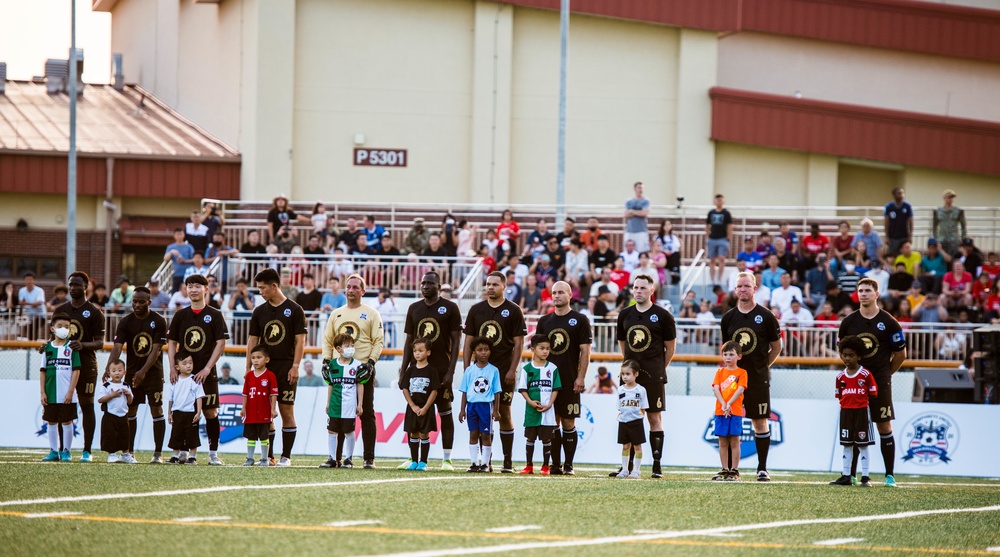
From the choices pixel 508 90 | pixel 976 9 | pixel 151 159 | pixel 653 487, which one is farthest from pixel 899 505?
pixel 976 9

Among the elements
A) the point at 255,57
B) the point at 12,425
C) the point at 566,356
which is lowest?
the point at 12,425

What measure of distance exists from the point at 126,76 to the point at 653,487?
118 ft

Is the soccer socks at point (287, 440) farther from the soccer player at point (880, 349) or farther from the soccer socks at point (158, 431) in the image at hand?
the soccer player at point (880, 349)

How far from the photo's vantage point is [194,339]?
14.2 meters

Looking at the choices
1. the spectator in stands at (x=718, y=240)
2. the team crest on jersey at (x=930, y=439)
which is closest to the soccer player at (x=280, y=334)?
the team crest on jersey at (x=930, y=439)

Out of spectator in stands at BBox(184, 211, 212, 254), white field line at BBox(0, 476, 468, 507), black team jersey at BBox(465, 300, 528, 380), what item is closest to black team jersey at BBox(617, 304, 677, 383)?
black team jersey at BBox(465, 300, 528, 380)

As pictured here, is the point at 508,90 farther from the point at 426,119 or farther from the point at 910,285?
the point at 910,285

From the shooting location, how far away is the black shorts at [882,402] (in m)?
13.5

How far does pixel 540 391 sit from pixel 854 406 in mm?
3153

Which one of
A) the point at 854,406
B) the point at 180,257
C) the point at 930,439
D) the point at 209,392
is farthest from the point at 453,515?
the point at 180,257

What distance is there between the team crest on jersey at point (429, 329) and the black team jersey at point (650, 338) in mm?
1996

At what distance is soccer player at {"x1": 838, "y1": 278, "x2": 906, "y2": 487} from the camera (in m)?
13.5

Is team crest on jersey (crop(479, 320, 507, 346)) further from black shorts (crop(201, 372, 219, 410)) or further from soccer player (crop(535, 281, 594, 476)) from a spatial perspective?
black shorts (crop(201, 372, 219, 410))

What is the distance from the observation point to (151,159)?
113 ft
